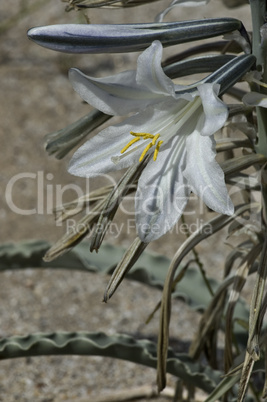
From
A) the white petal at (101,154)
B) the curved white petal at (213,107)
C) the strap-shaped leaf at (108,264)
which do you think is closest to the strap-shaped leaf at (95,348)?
the strap-shaped leaf at (108,264)

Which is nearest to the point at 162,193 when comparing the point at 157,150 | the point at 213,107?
the point at 157,150

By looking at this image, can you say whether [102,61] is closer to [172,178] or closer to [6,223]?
[6,223]

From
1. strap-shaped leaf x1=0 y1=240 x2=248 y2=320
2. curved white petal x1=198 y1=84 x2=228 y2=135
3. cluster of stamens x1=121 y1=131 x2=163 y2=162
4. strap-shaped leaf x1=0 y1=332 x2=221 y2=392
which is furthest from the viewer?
strap-shaped leaf x1=0 y1=240 x2=248 y2=320

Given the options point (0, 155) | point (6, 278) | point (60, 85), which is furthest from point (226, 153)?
point (60, 85)

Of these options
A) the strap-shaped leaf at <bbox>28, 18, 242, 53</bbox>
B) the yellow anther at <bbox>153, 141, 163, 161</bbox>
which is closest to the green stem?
the strap-shaped leaf at <bbox>28, 18, 242, 53</bbox>

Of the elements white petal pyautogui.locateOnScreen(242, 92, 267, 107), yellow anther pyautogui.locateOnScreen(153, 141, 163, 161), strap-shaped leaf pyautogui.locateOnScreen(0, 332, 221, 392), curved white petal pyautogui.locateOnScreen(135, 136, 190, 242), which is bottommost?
strap-shaped leaf pyautogui.locateOnScreen(0, 332, 221, 392)

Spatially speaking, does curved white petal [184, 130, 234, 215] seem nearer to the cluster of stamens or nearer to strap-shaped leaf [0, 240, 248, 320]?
the cluster of stamens
